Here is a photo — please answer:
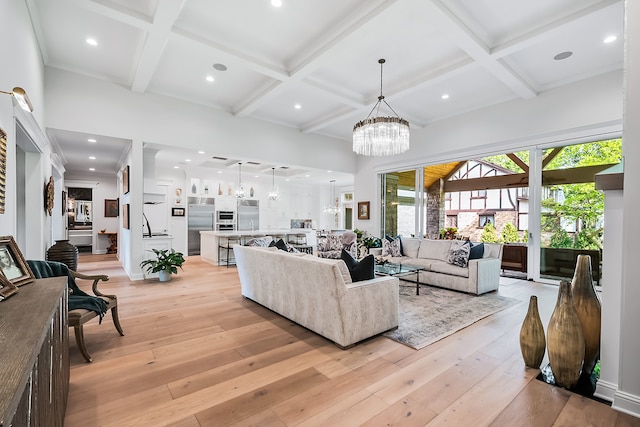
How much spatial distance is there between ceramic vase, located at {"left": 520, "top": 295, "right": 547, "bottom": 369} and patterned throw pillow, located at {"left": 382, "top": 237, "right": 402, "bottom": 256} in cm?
366

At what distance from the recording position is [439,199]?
27.6 feet

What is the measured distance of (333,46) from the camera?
146 inches

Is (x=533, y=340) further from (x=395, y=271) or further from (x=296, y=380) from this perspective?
(x=395, y=271)

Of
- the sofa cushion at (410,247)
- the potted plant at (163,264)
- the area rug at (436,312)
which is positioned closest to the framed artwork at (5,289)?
the area rug at (436,312)

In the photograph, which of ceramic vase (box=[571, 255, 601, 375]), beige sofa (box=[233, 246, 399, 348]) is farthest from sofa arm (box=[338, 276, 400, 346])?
ceramic vase (box=[571, 255, 601, 375])

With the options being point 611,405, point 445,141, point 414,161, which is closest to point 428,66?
point 445,141

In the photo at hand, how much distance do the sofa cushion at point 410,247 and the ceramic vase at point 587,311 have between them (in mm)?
3702

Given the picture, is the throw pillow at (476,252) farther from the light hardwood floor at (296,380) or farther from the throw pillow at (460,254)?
the light hardwood floor at (296,380)

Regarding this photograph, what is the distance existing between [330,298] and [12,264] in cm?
221

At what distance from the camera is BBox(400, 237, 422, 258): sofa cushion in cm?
605

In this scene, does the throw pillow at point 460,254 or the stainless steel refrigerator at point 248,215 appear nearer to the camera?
the throw pillow at point 460,254

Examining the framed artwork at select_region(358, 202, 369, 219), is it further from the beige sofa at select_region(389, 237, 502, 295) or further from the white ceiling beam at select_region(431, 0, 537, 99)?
the white ceiling beam at select_region(431, 0, 537, 99)

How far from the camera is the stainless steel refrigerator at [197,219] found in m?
Answer: 9.45

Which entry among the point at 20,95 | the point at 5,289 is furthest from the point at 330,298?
the point at 20,95
